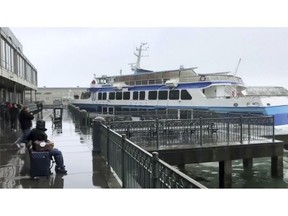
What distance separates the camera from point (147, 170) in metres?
5.47

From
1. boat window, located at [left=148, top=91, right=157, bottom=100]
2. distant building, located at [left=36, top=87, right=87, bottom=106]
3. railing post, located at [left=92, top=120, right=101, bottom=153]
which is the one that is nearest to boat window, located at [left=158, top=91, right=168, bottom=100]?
boat window, located at [left=148, top=91, right=157, bottom=100]

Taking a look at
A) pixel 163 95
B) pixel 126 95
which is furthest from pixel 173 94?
pixel 126 95

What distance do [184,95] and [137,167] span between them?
73.6ft

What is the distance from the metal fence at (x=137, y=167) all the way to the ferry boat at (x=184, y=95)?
13759mm

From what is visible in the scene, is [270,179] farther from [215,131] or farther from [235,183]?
[215,131]

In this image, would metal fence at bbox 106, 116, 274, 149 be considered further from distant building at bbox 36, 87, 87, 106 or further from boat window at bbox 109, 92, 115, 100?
distant building at bbox 36, 87, 87, 106

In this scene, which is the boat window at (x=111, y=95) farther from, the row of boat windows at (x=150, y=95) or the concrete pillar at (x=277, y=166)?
the concrete pillar at (x=277, y=166)

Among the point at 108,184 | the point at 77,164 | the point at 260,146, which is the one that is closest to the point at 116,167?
the point at 108,184

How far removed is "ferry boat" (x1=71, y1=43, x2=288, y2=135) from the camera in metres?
22.4

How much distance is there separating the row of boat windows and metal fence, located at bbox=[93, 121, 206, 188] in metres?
18.8

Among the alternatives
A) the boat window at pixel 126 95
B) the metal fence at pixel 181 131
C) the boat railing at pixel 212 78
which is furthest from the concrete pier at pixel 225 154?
the boat window at pixel 126 95

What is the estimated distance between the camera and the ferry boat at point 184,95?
881 inches

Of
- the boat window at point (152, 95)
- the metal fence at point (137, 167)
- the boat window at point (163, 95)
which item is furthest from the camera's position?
the boat window at point (152, 95)

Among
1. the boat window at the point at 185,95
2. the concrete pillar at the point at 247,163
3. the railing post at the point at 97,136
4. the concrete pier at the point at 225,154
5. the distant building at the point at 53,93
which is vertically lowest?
the concrete pillar at the point at 247,163
